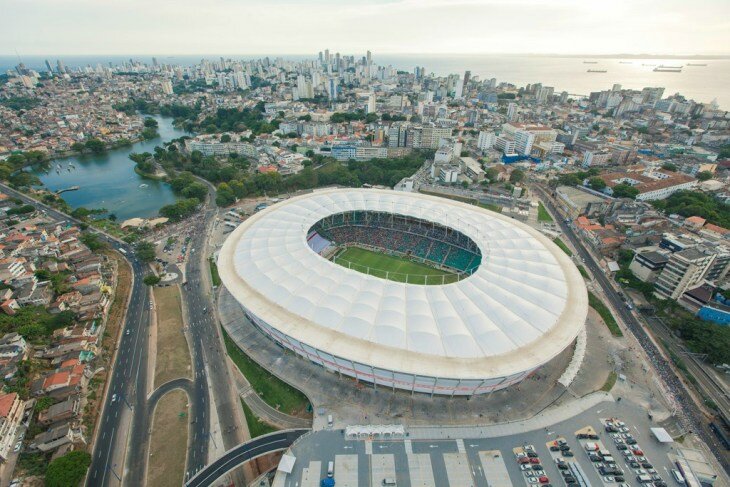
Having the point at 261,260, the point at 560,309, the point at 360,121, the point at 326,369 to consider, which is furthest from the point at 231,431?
the point at 360,121

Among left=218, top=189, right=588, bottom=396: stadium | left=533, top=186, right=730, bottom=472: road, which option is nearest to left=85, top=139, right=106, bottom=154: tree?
left=218, top=189, right=588, bottom=396: stadium

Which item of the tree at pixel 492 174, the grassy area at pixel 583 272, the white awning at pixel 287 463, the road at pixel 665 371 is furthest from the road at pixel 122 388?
the tree at pixel 492 174

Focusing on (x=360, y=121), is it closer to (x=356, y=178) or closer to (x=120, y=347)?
(x=356, y=178)

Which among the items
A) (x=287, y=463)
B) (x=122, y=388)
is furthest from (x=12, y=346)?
(x=287, y=463)

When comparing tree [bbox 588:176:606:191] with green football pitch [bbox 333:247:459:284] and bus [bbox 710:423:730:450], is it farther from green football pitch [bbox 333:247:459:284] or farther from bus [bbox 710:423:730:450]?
bus [bbox 710:423:730:450]

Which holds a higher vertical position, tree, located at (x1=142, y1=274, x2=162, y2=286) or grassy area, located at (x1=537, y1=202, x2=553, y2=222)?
grassy area, located at (x1=537, y1=202, x2=553, y2=222)

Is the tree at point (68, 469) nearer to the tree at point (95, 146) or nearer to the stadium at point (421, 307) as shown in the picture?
the stadium at point (421, 307)

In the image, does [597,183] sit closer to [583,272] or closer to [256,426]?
[583,272]

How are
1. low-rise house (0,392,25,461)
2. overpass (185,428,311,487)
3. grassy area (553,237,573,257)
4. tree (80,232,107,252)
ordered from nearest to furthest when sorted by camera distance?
overpass (185,428,311,487)
low-rise house (0,392,25,461)
tree (80,232,107,252)
grassy area (553,237,573,257)
